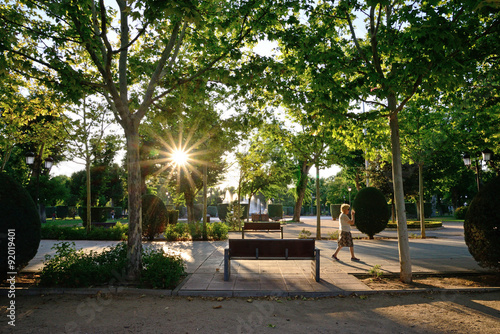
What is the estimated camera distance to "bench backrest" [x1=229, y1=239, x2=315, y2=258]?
21.9ft

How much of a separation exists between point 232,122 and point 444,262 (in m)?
7.19

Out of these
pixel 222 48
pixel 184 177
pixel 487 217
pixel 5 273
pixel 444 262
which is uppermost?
pixel 222 48

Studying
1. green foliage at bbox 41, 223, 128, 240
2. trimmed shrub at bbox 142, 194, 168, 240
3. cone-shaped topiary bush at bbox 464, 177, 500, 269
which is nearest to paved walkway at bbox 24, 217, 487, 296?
cone-shaped topiary bush at bbox 464, 177, 500, 269

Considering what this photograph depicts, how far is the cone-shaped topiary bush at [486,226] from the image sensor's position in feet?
20.0

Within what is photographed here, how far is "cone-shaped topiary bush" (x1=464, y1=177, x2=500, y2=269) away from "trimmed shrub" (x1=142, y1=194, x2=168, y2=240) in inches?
456

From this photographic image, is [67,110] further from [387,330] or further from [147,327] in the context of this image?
[387,330]

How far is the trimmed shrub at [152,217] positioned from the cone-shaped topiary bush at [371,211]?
935 cm

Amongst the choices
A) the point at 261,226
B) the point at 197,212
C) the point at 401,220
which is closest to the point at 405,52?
the point at 401,220

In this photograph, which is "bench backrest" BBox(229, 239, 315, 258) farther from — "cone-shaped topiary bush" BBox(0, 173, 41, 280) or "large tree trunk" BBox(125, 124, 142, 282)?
Answer: "cone-shaped topiary bush" BBox(0, 173, 41, 280)

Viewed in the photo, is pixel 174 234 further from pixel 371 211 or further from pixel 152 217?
pixel 371 211

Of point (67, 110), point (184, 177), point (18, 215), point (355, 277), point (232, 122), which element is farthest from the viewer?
point (184, 177)

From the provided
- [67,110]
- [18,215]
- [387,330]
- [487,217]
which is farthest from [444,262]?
[67,110]

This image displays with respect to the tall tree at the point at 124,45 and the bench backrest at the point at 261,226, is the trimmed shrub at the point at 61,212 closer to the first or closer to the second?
the bench backrest at the point at 261,226

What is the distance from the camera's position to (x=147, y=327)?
4.25 m
